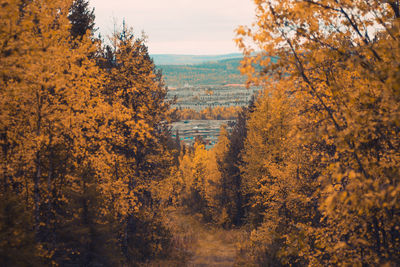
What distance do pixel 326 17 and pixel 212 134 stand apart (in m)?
184

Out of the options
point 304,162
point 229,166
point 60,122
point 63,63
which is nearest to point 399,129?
point 304,162

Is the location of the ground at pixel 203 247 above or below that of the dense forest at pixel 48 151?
below

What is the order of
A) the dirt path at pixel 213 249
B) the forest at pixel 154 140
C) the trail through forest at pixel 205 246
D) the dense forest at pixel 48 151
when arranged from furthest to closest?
the dirt path at pixel 213 249
the trail through forest at pixel 205 246
the dense forest at pixel 48 151
the forest at pixel 154 140

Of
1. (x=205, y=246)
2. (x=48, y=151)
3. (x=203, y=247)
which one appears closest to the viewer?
(x=48, y=151)

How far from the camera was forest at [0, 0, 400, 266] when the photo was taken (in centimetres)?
461

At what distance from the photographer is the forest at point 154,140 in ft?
15.1

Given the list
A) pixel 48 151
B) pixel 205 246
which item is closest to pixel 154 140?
pixel 48 151

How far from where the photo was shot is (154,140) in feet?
48.1

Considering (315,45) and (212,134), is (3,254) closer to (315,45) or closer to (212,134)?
(315,45)

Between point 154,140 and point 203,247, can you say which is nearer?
point 154,140

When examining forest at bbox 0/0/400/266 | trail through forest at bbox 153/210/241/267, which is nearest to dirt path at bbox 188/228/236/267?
trail through forest at bbox 153/210/241/267

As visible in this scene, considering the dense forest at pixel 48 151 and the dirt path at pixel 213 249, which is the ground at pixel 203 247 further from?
the dense forest at pixel 48 151

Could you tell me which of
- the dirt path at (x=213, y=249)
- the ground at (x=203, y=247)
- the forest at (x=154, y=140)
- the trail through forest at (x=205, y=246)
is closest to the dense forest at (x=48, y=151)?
the forest at (x=154, y=140)

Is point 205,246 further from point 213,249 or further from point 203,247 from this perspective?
point 213,249
